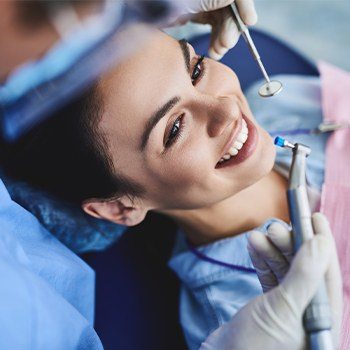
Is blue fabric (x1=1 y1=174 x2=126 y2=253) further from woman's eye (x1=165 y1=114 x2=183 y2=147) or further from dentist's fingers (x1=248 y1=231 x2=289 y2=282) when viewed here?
dentist's fingers (x1=248 y1=231 x2=289 y2=282)

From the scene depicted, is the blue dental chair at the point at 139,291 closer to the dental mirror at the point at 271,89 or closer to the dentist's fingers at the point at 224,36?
the dentist's fingers at the point at 224,36

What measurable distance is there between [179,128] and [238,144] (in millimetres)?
121

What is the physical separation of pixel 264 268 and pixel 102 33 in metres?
0.44

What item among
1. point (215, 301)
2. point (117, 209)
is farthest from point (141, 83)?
point (215, 301)

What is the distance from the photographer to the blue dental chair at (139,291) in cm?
112

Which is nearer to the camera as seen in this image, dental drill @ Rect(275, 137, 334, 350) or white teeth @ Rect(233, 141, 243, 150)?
dental drill @ Rect(275, 137, 334, 350)

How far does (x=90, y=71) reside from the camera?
56cm

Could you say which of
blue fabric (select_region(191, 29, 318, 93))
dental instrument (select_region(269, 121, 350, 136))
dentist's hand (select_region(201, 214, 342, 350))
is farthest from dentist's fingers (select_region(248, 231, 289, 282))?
blue fabric (select_region(191, 29, 318, 93))

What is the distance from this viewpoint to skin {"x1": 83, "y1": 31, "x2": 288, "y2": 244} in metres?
0.82

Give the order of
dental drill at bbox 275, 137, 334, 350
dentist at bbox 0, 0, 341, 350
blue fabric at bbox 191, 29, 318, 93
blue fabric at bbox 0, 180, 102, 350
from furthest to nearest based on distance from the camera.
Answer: blue fabric at bbox 191, 29, 318, 93 < blue fabric at bbox 0, 180, 102, 350 < dental drill at bbox 275, 137, 334, 350 < dentist at bbox 0, 0, 341, 350

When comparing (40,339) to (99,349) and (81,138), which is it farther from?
(81,138)

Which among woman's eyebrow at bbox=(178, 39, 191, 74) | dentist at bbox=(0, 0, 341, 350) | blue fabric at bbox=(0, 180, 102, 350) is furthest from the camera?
woman's eyebrow at bbox=(178, 39, 191, 74)

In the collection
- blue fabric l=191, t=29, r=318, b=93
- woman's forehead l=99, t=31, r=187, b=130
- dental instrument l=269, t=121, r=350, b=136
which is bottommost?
dental instrument l=269, t=121, r=350, b=136

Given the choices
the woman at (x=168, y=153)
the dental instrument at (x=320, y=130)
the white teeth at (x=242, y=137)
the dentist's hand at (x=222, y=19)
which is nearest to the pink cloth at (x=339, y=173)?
the dental instrument at (x=320, y=130)
